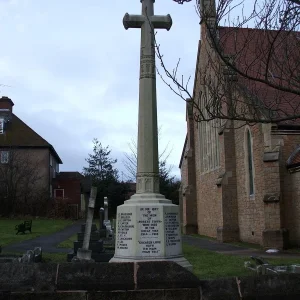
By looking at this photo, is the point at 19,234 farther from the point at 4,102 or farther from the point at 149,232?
the point at 4,102

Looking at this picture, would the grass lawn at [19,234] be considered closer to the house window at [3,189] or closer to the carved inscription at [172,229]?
the house window at [3,189]

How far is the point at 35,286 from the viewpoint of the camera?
3918 mm

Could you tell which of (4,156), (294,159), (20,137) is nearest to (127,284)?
(294,159)

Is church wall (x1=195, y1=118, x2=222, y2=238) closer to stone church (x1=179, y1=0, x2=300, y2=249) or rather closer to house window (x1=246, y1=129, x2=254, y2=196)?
stone church (x1=179, y1=0, x2=300, y2=249)

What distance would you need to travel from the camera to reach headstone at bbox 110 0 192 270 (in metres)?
7.21

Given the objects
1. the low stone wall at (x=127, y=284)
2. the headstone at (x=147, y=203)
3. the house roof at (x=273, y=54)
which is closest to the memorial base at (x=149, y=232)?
the headstone at (x=147, y=203)

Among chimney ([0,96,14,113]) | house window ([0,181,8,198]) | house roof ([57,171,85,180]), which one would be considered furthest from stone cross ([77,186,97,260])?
house roof ([57,171,85,180])

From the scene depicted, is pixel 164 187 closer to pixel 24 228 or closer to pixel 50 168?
pixel 50 168

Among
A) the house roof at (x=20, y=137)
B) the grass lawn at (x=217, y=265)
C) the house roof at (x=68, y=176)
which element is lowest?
the grass lawn at (x=217, y=265)

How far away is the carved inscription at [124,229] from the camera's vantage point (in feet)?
24.1

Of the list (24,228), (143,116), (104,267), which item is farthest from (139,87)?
(24,228)

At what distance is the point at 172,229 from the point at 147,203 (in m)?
0.63

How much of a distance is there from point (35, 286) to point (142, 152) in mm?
4162

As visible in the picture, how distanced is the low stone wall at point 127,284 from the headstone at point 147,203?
3.12m
